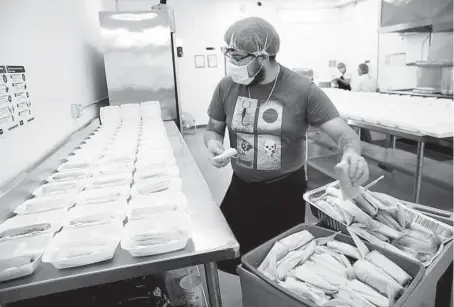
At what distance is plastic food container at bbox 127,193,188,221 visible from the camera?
1140 mm

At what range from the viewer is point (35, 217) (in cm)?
117

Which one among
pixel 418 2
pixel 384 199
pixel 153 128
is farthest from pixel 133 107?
pixel 418 2

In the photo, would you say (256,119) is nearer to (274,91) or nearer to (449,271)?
(274,91)

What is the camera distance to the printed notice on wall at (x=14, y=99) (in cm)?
142

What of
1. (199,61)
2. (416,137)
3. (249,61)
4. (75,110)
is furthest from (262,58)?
(199,61)

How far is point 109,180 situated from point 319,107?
0.99m

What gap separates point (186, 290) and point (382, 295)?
66 cm

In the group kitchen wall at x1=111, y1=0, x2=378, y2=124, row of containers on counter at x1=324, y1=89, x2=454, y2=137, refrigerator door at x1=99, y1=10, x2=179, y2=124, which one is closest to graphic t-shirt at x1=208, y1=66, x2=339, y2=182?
row of containers on counter at x1=324, y1=89, x2=454, y2=137

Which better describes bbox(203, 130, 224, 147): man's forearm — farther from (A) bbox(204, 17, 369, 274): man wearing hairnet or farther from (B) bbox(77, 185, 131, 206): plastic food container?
(B) bbox(77, 185, 131, 206): plastic food container

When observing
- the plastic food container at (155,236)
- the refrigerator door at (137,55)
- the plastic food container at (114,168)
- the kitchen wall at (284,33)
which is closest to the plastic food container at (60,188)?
the plastic food container at (114,168)

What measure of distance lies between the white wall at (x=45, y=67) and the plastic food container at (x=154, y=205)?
600 mm

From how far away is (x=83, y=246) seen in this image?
0.99m

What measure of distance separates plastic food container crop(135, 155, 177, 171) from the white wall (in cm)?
53

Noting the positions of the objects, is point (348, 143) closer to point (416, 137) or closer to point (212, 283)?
point (212, 283)
